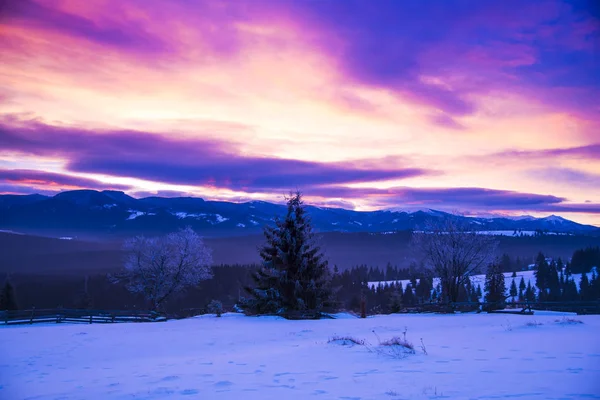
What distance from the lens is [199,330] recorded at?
24.7 metres

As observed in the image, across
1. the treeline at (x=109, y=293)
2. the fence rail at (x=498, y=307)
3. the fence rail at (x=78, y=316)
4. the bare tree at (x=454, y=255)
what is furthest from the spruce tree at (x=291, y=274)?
the treeline at (x=109, y=293)

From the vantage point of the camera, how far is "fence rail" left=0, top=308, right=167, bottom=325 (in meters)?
36.2

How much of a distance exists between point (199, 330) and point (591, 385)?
20.2m

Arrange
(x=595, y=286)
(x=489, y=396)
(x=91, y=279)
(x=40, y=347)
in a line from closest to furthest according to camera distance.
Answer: (x=489, y=396) → (x=40, y=347) → (x=595, y=286) → (x=91, y=279)

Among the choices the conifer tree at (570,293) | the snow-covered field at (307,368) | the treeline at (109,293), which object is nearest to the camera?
the snow-covered field at (307,368)

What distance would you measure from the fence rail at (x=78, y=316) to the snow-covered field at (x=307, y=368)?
16.7 metres

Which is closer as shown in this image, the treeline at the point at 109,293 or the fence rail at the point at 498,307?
the fence rail at the point at 498,307

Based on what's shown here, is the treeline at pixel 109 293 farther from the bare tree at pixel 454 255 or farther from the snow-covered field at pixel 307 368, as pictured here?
A: the snow-covered field at pixel 307 368

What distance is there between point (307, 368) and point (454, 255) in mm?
37726

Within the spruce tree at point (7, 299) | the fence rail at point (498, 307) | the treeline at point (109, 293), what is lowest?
the treeline at point (109, 293)

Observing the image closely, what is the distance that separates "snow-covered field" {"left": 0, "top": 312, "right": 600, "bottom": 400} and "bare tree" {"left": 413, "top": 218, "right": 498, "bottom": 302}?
2565cm

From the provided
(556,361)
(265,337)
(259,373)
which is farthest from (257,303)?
(556,361)

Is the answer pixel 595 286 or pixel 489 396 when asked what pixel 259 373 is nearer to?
Result: pixel 489 396

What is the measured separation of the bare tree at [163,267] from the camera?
174ft
